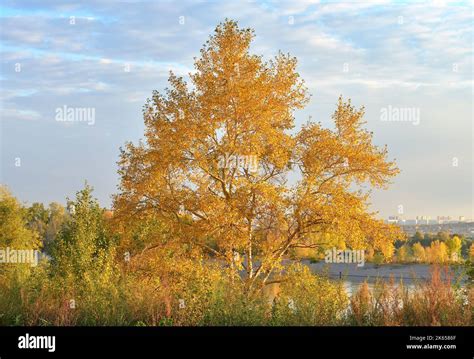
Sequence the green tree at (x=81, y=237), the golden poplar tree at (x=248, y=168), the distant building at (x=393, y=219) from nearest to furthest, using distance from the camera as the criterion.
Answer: the green tree at (x=81, y=237) < the golden poplar tree at (x=248, y=168) < the distant building at (x=393, y=219)

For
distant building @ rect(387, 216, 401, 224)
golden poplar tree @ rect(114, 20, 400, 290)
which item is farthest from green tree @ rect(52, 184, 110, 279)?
distant building @ rect(387, 216, 401, 224)

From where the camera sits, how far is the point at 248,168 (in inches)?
989

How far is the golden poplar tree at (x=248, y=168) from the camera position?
2420 centimetres

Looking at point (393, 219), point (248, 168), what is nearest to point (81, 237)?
point (248, 168)

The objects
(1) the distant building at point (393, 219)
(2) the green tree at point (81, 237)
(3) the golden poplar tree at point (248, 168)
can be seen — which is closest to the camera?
(2) the green tree at point (81, 237)

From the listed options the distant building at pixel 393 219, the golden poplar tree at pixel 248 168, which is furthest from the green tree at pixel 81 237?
the distant building at pixel 393 219

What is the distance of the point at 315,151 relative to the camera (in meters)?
25.5

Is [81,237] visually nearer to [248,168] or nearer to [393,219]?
[248,168]

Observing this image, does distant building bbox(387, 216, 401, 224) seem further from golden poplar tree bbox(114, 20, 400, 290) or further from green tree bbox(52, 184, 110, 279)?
green tree bbox(52, 184, 110, 279)

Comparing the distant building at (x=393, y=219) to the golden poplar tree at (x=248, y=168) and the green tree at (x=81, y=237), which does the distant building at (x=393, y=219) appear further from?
the green tree at (x=81, y=237)

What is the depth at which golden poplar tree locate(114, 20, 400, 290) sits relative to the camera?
79.4 feet
